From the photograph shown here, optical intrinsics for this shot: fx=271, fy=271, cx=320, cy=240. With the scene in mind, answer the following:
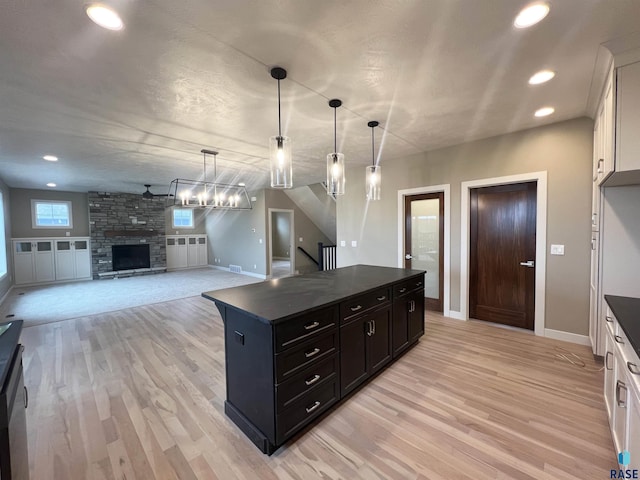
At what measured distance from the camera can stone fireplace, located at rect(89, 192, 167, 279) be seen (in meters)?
8.37

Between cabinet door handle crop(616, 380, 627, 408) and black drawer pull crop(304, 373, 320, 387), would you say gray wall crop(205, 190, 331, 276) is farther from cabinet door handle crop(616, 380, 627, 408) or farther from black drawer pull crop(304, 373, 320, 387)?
cabinet door handle crop(616, 380, 627, 408)

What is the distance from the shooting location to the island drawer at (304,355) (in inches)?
68.9

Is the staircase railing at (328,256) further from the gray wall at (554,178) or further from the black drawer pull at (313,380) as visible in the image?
the black drawer pull at (313,380)

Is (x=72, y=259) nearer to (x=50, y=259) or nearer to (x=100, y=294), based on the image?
(x=50, y=259)

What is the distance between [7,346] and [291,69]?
7.68ft

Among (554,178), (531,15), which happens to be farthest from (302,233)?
(531,15)

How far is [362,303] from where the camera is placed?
2.42 meters

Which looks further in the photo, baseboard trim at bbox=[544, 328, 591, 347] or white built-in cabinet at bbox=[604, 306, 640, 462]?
baseboard trim at bbox=[544, 328, 591, 347]

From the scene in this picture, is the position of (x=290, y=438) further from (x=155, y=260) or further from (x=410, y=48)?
(x=155, y=260)

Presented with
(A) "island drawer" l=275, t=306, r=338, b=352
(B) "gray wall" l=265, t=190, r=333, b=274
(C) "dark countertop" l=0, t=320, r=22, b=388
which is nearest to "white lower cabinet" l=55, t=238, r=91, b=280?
(B) "gray wall" l=265, t=190, r=333, b=274

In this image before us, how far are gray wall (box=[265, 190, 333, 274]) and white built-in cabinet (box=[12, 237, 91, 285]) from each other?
6.08m

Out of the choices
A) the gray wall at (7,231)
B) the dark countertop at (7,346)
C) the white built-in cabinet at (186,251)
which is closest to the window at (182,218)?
the white built-in cabinet at (186,251)

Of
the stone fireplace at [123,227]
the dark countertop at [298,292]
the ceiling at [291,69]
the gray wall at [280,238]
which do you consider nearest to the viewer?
the ceiling at [291,69]

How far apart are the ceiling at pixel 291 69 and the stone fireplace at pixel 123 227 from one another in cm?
530
